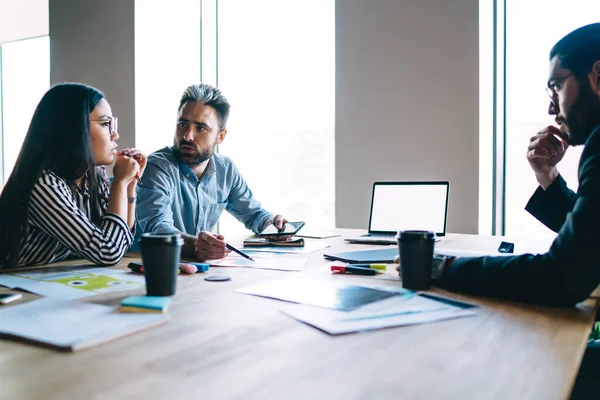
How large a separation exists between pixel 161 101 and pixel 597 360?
354cm

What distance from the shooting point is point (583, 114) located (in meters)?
1.20

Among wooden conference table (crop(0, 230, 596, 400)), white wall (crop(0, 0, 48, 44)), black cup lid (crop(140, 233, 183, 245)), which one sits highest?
white wall (crop(0, 0, 48, 44))

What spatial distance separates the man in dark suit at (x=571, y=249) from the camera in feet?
2.87

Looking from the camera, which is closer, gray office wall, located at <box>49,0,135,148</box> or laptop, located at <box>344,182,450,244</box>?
laptop, located at <box>344,182,450,244</box>

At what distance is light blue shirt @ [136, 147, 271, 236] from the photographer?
1.86 metres

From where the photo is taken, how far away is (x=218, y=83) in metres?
4.13

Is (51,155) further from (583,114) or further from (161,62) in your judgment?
(161,62)

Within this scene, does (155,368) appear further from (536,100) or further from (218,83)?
(218,83)

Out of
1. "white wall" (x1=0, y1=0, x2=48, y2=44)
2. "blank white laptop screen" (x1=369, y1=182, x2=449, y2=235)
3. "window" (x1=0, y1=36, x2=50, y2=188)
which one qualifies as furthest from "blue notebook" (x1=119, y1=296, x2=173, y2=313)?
"window" (x1=0, y1=36, x2=50, y2=188)

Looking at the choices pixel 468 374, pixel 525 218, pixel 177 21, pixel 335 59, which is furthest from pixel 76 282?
pixel 177 21

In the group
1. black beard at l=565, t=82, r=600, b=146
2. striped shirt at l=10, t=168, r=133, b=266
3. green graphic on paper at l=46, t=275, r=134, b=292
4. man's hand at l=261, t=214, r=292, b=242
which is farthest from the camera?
man's hand at l=261, t=214, r=292, b=242

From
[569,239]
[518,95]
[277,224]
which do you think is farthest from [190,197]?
[518,95]

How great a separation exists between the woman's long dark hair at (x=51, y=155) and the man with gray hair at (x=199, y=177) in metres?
0.46

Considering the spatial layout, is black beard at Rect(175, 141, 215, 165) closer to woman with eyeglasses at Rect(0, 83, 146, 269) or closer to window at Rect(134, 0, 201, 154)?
woman with eyeglasses at Rect(0, 83, 146, 269)
